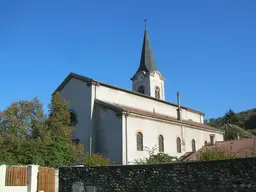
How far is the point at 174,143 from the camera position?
29.4m

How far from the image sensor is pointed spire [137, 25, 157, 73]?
45625 millimetres

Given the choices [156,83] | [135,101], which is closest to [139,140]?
[135,101]

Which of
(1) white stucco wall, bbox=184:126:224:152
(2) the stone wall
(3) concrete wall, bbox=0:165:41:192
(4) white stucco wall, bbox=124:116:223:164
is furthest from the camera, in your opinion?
(1) white stucco wall, bbox=184:126:224:152

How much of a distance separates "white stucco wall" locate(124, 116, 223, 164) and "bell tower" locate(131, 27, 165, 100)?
12.9 meters

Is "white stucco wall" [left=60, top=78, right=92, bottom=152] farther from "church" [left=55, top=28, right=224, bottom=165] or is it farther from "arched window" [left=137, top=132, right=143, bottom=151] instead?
"arched window" [left=137, top=132, right=143, bottom=151]

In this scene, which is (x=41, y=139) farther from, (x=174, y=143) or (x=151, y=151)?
(x=174, y=143)

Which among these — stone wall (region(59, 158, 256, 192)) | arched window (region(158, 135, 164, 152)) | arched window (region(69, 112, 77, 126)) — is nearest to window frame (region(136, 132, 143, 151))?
arched window (region(158, 135, 164, 152))

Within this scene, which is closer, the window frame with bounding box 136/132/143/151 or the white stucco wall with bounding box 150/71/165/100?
the window frame with bounding box 136/132/143/151

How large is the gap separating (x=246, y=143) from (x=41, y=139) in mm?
17231

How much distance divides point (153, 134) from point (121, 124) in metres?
4.13

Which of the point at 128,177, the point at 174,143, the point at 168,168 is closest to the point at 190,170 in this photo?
the point at 168,168

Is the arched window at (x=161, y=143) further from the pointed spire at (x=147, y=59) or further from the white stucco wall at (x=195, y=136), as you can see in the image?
the pointed spire at (x=147, y=59)

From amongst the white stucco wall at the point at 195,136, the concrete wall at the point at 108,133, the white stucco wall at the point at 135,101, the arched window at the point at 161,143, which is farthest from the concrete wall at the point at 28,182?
the white stucco wall at the point at 195,136

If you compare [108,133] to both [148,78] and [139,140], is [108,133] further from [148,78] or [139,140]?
[148,78]
